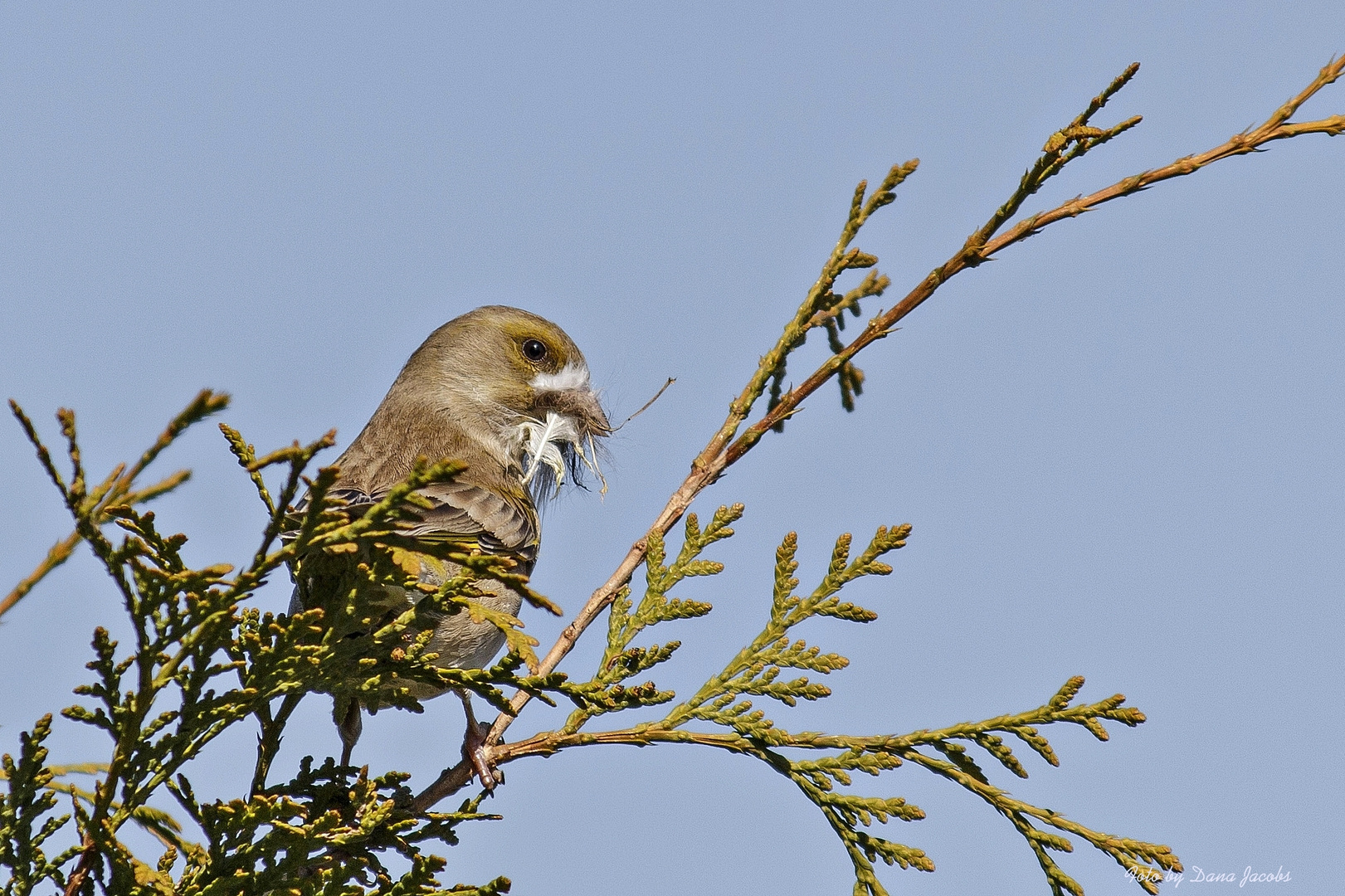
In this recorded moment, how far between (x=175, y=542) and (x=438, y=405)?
3.64m

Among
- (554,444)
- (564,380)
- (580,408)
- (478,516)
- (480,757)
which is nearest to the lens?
(480,757)

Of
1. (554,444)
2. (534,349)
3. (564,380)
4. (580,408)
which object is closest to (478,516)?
(554,444)

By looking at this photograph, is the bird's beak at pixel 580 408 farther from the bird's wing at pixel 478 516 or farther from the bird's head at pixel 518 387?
the bird's wing at pixel 478 516

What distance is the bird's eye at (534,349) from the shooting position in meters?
7.13

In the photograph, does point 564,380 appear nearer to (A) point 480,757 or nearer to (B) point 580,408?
(B) point 580,408

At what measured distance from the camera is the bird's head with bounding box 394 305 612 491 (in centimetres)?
680

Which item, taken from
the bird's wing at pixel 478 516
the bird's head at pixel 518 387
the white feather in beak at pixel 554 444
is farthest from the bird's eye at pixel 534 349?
the bird's wing at pixel 478 516

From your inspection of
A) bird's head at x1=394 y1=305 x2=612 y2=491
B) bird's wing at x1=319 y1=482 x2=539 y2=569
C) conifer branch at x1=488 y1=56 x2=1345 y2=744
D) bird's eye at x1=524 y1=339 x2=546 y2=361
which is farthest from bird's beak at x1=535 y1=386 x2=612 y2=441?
conifer branch at x1=488 y1=56 x2=1345 y2=744

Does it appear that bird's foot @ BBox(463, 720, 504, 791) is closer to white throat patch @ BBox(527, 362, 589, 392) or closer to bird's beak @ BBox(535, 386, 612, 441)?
bird's beak @ BBox(535, 386, 612, 441)

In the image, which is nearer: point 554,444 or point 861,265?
point 861,265

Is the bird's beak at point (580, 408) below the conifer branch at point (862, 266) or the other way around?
the other way around

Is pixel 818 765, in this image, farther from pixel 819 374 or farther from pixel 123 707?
pixel 123 707

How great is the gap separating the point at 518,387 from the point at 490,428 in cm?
31

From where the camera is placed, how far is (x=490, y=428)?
685 cm
